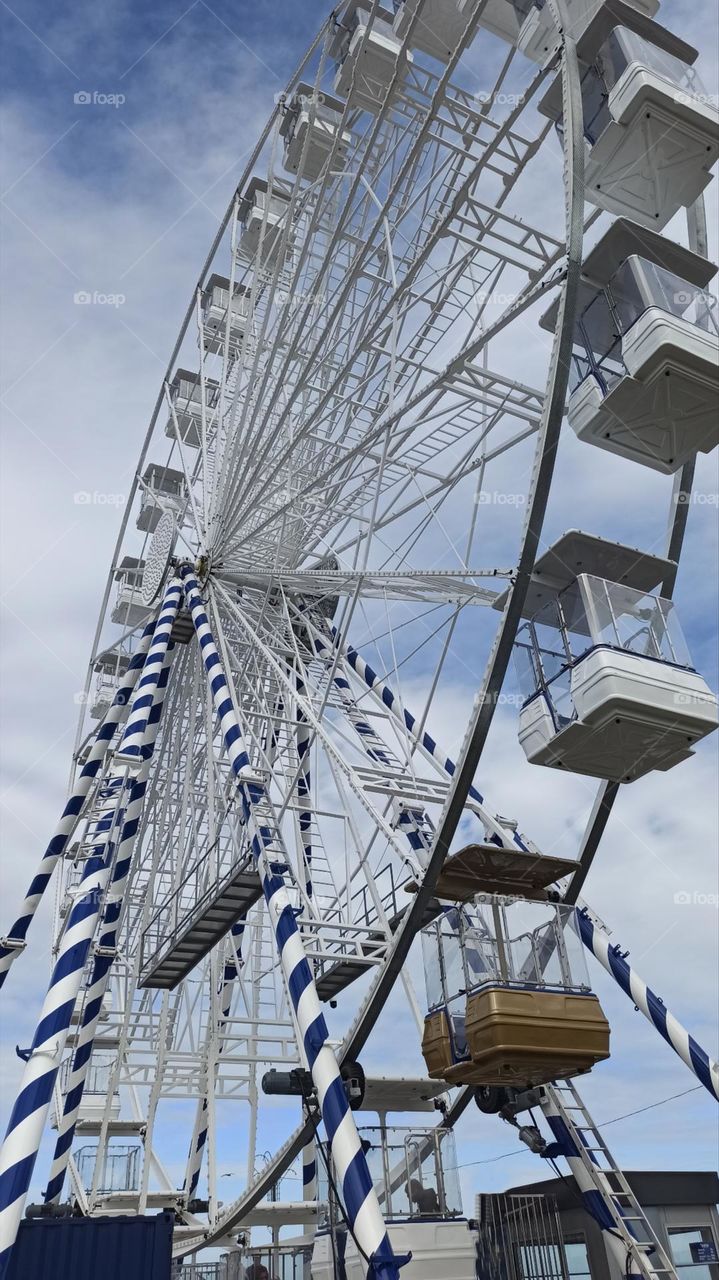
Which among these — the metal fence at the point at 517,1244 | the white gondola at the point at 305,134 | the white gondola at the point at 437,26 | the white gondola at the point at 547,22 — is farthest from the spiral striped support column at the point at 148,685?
the white gondola at the point at 547,22

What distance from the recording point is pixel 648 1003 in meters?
11.6

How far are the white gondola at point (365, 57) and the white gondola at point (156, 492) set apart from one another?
9.87m

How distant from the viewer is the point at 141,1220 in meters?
10.1

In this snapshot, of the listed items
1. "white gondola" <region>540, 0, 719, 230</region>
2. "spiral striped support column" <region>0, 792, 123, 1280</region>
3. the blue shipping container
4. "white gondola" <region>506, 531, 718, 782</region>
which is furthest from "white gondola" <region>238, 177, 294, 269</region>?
the blue shipping container

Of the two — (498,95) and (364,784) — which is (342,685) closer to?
(364,784)

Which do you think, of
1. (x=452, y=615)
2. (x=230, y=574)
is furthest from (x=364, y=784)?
(x=230, y=574)

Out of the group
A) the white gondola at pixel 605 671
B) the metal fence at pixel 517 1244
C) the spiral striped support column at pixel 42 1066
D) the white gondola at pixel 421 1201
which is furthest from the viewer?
the metal fence at pixel 517 1244

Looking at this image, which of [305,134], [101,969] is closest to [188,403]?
[305,134]

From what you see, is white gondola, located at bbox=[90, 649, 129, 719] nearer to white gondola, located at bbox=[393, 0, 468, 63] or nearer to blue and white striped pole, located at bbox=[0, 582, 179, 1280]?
blue and white striped pole, located at bbox=[0, 582, 179, 1280]

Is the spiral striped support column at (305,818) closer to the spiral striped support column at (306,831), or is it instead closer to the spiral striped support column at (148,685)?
the spiral striped support column at (306,831)

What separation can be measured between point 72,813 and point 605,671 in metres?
10.8

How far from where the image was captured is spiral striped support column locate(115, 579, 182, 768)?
15.6m

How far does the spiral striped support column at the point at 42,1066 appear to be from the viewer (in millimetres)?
9453

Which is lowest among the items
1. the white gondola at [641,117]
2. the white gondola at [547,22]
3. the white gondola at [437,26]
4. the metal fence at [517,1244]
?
the metal fence at [517,1244]
